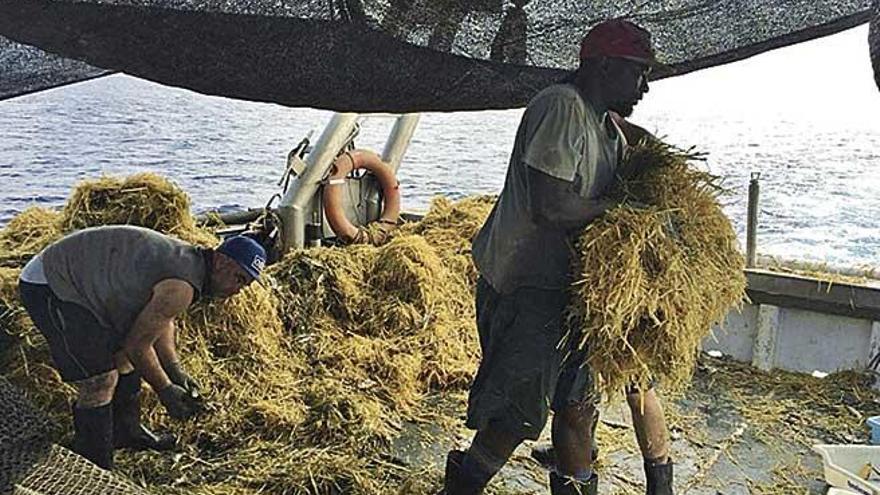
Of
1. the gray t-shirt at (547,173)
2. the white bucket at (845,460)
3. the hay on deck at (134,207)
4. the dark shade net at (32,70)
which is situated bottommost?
the white bucket at (845,460)

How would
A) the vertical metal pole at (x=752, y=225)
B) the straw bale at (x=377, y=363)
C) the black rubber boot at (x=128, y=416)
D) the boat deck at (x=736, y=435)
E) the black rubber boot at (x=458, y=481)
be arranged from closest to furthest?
the black rubber boot at (x=458, y=481), the boat deck at (x=736, y=435), the black rubber boot at (x=128, y=416), the straw bale at (x=377, y=363), the vertical metal pole at (x=752, y=225)

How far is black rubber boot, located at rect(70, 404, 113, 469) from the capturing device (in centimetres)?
290

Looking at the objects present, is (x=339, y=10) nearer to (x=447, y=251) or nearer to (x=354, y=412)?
(x=354, y=412)

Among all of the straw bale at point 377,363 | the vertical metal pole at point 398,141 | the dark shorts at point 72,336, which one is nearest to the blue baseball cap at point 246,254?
the dark shorts at point 72,336

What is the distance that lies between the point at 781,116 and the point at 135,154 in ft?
30.4

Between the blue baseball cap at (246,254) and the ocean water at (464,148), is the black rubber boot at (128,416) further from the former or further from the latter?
the ocean water at (464,148)

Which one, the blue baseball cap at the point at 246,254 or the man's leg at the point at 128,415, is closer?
the blue baseball cap at the point at 246,254

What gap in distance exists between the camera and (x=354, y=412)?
3.51 metres

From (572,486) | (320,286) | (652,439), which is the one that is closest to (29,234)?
(320,286)

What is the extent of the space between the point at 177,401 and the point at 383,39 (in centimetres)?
201

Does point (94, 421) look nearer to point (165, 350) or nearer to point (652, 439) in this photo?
point (165, 350)

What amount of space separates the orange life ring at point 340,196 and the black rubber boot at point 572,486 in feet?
9.32

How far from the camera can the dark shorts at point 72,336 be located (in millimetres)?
2893

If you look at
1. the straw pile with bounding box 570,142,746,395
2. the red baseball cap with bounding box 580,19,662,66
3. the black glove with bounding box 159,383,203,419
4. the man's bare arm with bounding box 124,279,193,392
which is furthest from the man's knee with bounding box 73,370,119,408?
the red baseball cap with bounding box 580,19,662,66
